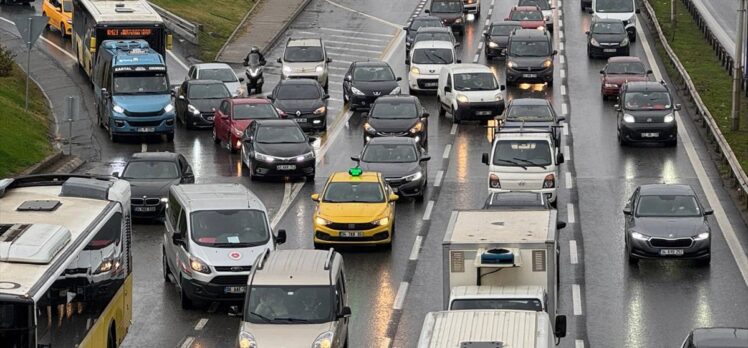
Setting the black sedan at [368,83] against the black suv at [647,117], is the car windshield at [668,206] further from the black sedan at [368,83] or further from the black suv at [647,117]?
the black sedan at [368,83]

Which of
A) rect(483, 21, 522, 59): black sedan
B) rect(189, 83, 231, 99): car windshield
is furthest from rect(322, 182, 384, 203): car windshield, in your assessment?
rect(483, 21, 522, 59): black sedan

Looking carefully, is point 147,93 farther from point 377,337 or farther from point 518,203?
point 377,337

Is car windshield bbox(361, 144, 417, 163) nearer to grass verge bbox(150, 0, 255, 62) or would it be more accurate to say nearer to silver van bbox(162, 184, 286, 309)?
silver van bbox(162, 184, 286, 309)

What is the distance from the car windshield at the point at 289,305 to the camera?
28062 mm

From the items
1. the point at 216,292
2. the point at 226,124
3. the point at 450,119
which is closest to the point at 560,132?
the point at 450,119

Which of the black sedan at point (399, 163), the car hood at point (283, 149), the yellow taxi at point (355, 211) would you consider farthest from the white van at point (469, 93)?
the yellow taxi at point (355, 211)

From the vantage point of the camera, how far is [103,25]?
60.2 meters

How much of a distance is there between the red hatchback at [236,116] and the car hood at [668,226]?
16862 millimetres

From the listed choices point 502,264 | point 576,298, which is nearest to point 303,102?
point 576,298

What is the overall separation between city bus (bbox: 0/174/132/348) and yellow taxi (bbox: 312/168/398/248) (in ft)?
30.4

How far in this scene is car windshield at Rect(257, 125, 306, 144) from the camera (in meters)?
47.8

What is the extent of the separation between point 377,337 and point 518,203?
7022 millimetres

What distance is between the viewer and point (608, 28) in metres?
69.0

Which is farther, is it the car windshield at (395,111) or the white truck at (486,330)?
the car windshield at (395,111)
